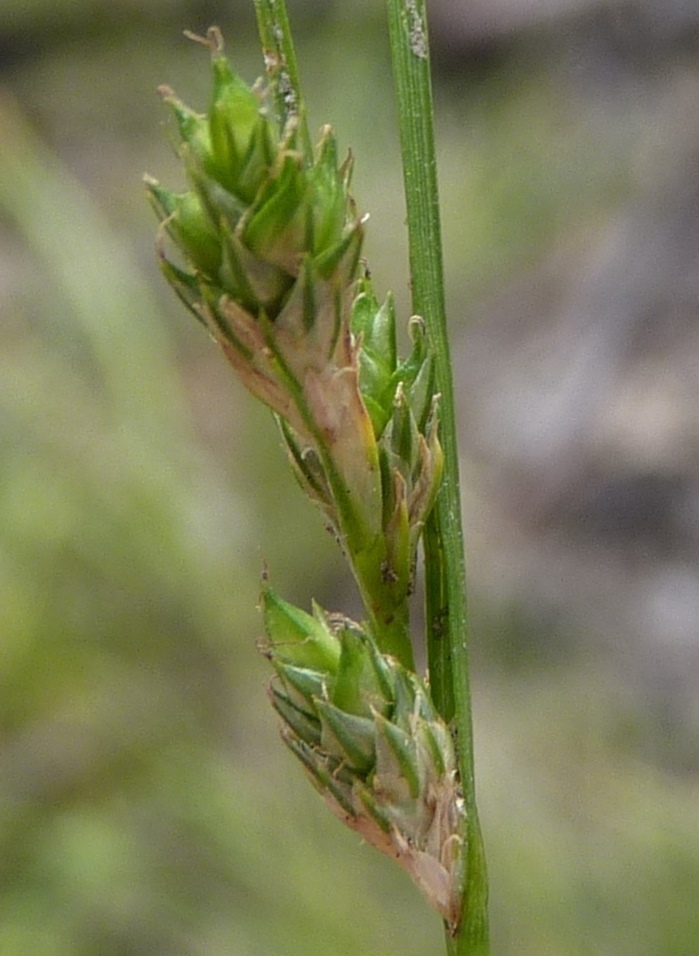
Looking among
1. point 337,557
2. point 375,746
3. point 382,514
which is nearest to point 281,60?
point 382,514

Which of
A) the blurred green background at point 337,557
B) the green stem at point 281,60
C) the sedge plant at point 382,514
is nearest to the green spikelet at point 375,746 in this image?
the sedge plant at point 382,514

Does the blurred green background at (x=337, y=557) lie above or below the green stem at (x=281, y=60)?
below

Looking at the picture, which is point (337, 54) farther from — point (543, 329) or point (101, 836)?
point (101, 836)

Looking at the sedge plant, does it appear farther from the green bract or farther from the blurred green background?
the blurred green background

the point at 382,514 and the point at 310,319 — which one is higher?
the point at 310,319

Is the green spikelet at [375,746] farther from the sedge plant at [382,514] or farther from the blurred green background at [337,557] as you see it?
the blurred green background at [337,557]

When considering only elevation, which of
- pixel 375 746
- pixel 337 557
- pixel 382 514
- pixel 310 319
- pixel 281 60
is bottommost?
pixel 337 557

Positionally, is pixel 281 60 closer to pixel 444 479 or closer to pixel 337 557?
pixel 444 479
